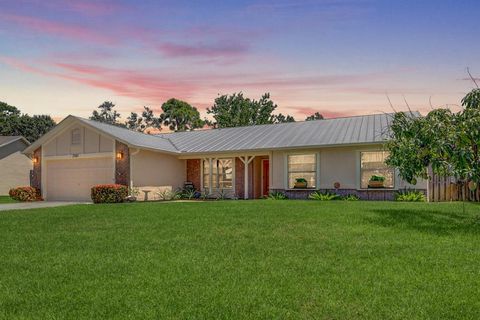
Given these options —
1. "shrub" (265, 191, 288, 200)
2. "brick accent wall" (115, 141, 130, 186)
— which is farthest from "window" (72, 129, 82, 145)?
"shrub" (265, 191, 288, 200)

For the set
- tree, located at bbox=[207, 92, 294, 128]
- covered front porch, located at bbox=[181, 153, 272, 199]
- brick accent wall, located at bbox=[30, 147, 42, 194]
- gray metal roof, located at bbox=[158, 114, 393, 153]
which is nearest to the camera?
gray metal roof, located at bbox=[158, 114, 393, 153]

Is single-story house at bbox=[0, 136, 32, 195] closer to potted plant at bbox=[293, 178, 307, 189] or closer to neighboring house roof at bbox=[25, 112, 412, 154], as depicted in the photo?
neighboring house roof at bbox=[25, 112, 412, 154]

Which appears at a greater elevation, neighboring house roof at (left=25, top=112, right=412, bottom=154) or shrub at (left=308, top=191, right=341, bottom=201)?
neighboring house roof at (left=25, top=112, right=412, bottom=154)

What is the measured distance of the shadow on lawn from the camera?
866cm

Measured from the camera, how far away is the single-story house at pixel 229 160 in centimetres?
1777

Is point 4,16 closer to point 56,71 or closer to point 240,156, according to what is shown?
point 56,71

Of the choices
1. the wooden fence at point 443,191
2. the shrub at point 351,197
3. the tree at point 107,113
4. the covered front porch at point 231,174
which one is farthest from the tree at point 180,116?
the wooden fence at point 443,191

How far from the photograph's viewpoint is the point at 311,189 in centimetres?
1852

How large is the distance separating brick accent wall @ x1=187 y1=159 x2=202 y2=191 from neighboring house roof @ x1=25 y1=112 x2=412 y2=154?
928 mm

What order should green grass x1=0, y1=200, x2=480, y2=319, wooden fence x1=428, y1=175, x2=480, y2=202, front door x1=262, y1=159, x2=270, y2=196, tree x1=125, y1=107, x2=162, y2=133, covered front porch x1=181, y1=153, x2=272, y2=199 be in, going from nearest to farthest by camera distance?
green grass x1=0, y1=200, x2=480, y2=319 < wooden fence x1=428, y1=175, x2=480, y2=202 < covered front porch x1=181, y1=153, x2=272, y2=199 < front door x1=262, y1=159, x2=270, y2=196 < tree x1=125, y1=107, x2=162, y2=133

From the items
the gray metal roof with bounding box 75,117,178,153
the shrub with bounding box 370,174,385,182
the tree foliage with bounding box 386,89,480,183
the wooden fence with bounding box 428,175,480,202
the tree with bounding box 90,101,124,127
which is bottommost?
the wooden fence with bounding box 428,175,480,202

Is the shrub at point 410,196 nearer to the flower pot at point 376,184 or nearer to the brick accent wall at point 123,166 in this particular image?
the flower pot at point 376,184

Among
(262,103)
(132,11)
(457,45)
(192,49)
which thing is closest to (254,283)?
(132,11)

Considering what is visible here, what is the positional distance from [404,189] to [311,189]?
3964mm
